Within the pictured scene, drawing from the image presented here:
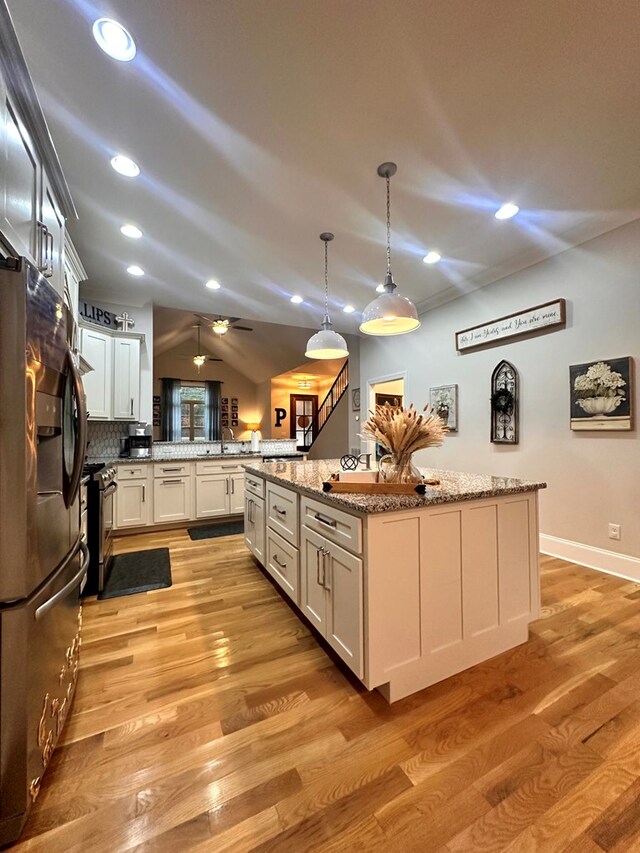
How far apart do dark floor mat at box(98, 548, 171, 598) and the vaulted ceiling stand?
2910 mm

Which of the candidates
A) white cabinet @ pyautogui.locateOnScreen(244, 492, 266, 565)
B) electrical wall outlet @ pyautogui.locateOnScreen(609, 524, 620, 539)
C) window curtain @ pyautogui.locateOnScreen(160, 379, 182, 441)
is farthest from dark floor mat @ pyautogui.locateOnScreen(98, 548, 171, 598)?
window curtain @ pyautogui.locateOnScreen(160, 379, 182, 441)

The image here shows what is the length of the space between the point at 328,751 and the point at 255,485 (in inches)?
71.0

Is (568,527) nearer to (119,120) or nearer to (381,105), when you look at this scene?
(381,105)

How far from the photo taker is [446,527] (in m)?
1.62

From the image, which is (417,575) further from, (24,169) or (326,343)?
(24,169)

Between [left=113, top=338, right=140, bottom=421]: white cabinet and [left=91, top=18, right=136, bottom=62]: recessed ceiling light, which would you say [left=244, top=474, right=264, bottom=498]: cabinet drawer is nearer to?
[left=113, top=338, right=140, bottom=421]: white cabinet

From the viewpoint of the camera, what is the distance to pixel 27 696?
3.34 ft

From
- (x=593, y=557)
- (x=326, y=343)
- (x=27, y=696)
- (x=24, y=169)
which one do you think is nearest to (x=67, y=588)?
(x=27, y=696)

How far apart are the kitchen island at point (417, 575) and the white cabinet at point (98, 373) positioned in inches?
118

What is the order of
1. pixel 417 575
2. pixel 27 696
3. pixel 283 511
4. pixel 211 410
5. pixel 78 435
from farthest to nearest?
1. pixel 211 410
2. pixel 283 511
3. pixel 417 575
4. pixel 78 435
5. pixel 27 696

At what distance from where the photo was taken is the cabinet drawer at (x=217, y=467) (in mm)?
4324

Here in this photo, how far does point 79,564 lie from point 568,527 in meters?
3.77

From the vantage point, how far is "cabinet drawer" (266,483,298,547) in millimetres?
2092

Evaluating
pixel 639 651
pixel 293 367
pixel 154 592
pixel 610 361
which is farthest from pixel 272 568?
pixel 293 367
